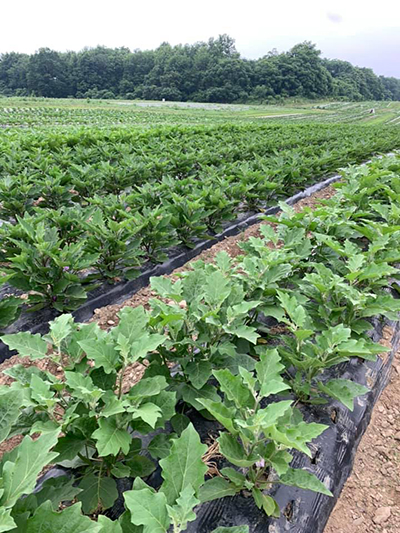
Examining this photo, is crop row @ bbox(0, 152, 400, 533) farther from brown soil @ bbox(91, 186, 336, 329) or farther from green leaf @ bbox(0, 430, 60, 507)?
brown soil @ bbox(91, 186, 336, 329)

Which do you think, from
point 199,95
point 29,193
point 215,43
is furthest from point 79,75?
point 29,193

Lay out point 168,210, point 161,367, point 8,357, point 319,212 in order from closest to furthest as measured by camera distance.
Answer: point 161,367
point 8,357
point 319,212
point 168,210

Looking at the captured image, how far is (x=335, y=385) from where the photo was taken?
172cm

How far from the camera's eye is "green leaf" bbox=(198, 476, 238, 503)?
4.26ft

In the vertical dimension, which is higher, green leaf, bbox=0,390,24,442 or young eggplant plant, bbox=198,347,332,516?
green leaf, bbox=0,390,24,442

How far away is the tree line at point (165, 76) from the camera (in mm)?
70500

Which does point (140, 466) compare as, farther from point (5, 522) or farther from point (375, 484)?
point (375, 484)

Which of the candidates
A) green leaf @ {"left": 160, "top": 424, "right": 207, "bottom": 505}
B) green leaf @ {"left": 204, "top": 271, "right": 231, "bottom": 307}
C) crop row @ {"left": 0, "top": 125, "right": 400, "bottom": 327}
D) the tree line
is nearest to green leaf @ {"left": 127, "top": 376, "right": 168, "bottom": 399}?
green leaf @ {"left": 160, "top": 424, "right": 207, "bottom": 505}

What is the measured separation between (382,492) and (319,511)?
708mm

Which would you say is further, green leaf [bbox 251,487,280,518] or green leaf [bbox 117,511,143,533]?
green leaf [bbox 251,487,280,518]

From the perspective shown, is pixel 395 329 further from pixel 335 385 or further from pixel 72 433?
pixel 72 433

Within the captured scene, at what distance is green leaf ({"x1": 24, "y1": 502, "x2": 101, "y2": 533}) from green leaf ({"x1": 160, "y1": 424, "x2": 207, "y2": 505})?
0.24m

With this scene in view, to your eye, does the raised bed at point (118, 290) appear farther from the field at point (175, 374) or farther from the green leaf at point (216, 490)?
the green leaf at point (216, 490)

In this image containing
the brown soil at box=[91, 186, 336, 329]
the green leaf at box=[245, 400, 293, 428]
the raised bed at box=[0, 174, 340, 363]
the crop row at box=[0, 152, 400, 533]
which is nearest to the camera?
the crop row at box=[0, 152, 400, 533]
